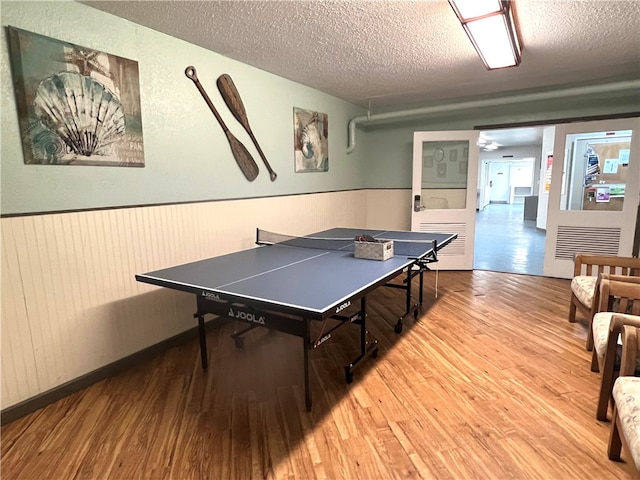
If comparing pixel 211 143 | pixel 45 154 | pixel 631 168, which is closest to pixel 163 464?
pixel 45 154

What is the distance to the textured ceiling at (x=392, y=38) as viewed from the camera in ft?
7.68

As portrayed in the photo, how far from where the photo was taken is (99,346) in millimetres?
2393

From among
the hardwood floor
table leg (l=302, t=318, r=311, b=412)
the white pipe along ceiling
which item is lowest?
the hardwood floor

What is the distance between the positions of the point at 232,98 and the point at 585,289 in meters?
3.43

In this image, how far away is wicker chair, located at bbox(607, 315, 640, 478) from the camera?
1.30 metres

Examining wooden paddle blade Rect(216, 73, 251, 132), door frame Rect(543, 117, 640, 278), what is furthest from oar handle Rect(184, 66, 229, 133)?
door frame Rect(543, 117, 640, 278)

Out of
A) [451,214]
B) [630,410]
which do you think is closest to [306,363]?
[630,410]

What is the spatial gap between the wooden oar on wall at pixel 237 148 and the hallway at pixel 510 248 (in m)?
3.61

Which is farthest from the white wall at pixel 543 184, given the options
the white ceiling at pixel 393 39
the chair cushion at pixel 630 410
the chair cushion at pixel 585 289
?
the chair cushion at pixel 630 410

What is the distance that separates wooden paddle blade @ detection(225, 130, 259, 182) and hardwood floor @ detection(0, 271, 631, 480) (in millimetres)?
1597

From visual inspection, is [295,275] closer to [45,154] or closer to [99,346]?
[99,346]

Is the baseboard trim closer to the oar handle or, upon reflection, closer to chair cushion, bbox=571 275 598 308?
the oar handle

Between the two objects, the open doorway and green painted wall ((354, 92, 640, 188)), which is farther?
the open doorway

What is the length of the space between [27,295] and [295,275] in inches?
60.9
